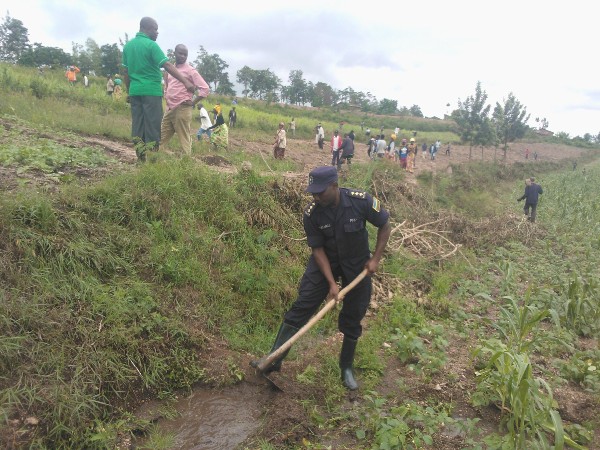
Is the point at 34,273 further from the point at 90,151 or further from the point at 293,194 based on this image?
the point at 293,194

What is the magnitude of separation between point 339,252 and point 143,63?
145 inches

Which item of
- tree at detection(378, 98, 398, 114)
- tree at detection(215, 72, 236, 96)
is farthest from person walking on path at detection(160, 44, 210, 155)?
tree at detection(378, 98, 398, 114)

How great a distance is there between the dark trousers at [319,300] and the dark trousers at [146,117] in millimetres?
3192

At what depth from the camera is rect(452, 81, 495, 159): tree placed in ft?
76.3

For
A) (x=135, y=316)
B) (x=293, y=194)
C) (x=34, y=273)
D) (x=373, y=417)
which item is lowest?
(x=373, y=417)

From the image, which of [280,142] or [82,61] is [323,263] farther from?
[82,61]

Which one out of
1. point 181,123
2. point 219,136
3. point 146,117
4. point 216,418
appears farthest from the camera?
point 219,136

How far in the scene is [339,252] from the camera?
3.10 m

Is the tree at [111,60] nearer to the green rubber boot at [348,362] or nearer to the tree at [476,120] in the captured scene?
the tree at [476,120]

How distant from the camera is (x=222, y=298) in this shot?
4113 millimetres

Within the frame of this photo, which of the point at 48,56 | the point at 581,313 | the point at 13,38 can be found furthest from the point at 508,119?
the point at 13,38

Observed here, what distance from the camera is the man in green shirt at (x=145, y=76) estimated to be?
502 centimetres

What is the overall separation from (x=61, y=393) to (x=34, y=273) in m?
0.99

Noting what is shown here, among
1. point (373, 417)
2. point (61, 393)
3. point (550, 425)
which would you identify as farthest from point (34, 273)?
point (550, 425)
